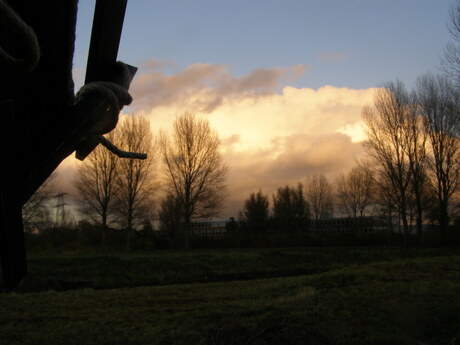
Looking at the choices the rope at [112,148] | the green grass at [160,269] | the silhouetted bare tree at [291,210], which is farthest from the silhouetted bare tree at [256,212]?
the rope at [112,148]

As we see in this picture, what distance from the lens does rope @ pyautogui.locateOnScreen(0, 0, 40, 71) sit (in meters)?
1.12

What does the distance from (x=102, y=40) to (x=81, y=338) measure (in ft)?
20.4

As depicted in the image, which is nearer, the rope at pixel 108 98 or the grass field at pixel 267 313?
the rope at pixel 108 98

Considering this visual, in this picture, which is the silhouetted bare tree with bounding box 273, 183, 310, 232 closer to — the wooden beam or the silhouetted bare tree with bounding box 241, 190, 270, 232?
the silhouetted bare tree with bounding box 241, 190, 270, 232

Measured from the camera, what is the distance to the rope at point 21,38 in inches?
44.1

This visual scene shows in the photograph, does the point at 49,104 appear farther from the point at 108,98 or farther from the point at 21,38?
the point at 21,38

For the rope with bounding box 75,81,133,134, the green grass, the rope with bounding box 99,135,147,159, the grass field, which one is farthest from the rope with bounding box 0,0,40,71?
the green grass

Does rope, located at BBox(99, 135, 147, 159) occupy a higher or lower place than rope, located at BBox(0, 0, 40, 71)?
lower

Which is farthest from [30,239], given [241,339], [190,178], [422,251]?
[241,339]

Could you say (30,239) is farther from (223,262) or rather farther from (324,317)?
(324,317)

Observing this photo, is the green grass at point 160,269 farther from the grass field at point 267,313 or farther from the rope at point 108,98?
the rope at point 108,98

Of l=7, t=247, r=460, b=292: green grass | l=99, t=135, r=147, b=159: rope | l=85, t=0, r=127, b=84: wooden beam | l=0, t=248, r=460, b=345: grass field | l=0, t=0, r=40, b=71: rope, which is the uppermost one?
l=85, t=0, r=127, b=84: wooden beam

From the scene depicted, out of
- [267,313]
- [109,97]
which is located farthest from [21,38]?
[267,313]

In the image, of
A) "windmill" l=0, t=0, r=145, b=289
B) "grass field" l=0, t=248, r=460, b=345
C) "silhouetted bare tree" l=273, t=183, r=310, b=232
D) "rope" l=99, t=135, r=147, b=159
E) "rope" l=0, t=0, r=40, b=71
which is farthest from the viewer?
"silhouetted bare tree" l=273, t=183, r=310, b=232
